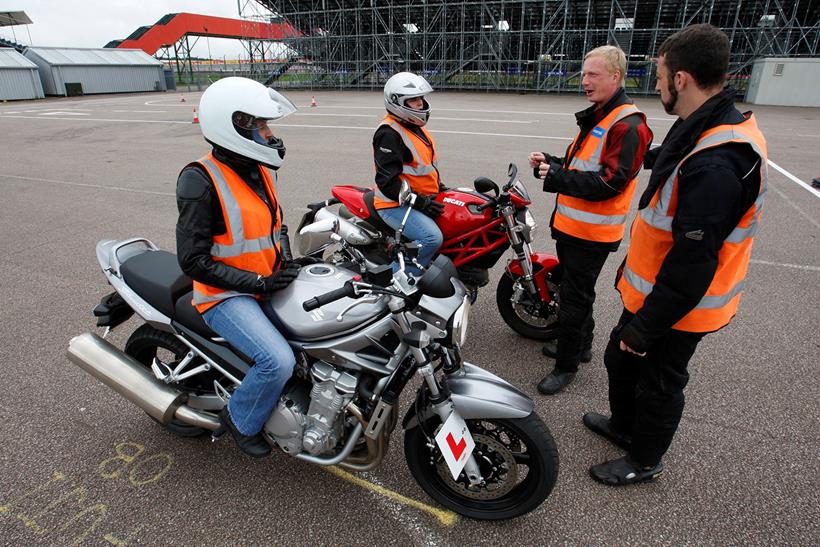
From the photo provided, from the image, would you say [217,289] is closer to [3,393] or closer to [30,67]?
[3,393]

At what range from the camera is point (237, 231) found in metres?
2.48

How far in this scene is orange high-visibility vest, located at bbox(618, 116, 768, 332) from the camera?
82.4 inches

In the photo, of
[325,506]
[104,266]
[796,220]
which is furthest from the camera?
[796,220]

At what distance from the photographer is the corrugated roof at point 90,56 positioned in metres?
31.0

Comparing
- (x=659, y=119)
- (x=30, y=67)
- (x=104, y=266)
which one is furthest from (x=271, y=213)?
(x=30, y=67)

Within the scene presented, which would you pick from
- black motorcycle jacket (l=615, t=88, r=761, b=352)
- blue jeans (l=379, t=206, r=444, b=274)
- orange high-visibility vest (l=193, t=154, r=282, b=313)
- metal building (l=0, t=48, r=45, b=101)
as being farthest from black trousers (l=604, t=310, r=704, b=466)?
metal building (l=0, t=48, r=45, b=101)

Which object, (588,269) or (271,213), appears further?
(588,269)

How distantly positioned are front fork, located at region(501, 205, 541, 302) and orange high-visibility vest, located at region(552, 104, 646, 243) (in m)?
0.47

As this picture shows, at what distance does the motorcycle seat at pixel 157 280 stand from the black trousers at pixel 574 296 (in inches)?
94.5

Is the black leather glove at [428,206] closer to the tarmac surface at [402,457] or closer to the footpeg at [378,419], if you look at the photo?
the tarmac surface at [402,457]

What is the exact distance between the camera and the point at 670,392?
2570 millimetres

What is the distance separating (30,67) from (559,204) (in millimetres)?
35592

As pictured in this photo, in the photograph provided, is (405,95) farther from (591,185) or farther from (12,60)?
(12,60)

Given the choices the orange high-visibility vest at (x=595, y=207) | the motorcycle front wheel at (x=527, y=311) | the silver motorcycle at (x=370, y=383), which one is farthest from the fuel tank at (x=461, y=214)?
the silver motorcycle at (x=370, y=383)
